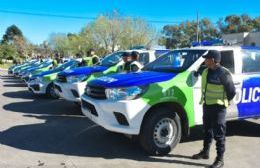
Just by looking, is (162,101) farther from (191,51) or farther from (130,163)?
(191,51)

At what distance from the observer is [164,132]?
22.4ft

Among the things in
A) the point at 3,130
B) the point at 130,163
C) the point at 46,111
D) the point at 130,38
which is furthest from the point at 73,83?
the point at 130,38

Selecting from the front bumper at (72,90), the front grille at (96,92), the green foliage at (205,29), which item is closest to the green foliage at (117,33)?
the green foliage at (205,29)

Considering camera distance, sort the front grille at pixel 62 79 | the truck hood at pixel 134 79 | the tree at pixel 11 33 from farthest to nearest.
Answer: the tree at pixel 11 33
the front grille at pixel 62 79
the truck hood at pixel 134 79

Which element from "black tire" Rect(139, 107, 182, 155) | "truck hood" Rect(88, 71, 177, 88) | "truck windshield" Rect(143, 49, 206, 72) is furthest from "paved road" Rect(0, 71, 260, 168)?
"truck windshield" Rect(143, 49, 206, 72)

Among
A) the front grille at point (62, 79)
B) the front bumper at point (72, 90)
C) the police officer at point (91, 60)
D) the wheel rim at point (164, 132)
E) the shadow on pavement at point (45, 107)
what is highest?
the police officer at point (91, 60)

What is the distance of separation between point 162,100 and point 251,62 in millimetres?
2328

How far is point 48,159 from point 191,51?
133 inches

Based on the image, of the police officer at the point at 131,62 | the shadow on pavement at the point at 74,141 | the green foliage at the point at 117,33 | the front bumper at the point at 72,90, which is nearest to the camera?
the shadow on pavement at the point at 74,141

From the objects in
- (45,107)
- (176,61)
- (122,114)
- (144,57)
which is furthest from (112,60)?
(122,114)

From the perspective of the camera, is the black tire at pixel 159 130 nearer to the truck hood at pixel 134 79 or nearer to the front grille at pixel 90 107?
the truck hood at pixel 134 79

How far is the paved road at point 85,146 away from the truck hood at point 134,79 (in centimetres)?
119

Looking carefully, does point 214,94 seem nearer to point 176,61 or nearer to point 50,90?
point 176,61

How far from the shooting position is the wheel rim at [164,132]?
265 inches
